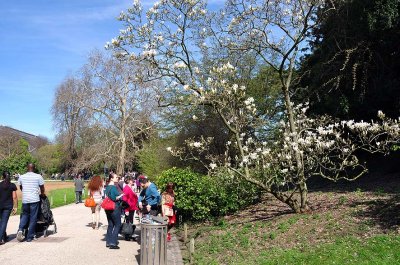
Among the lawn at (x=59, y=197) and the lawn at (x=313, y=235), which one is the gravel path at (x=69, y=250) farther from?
the lawn at (x=59, y=197)

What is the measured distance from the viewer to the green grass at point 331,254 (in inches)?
275

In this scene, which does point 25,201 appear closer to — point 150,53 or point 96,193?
point 96,193

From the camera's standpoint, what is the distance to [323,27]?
16.4 meters

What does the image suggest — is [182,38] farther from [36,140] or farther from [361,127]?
[36,140]

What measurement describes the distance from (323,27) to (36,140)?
113043mm

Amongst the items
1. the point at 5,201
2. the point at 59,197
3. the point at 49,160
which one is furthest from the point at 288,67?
the point at 49,160

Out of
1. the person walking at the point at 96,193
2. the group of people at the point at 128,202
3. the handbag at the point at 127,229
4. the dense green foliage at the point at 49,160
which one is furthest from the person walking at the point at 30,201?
the dense green foliage at the point at 49,160

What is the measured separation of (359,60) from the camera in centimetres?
1447

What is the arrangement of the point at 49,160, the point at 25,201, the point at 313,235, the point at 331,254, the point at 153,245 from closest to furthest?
the point at 331,254 → the point at 153,245 → the point at 313,235 → the point at 25,201 → the point at 49,160

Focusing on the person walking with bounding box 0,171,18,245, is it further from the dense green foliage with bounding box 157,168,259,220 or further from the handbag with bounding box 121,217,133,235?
the dense green foliage with bounding box 157,168,259,220

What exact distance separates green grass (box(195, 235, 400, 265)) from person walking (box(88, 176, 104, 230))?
502 centimetres

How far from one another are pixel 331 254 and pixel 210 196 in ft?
18.9

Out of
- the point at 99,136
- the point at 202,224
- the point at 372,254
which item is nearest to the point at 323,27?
the point at 202,224

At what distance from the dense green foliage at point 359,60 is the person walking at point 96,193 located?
7.61 metres
